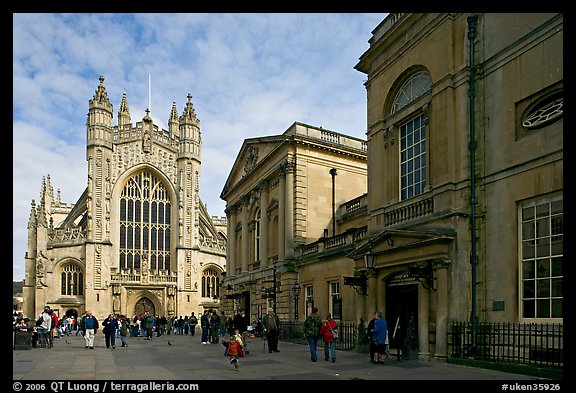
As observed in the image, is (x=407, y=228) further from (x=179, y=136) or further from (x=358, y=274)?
(x=179, y=136)

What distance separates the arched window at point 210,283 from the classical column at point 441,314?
4870cm

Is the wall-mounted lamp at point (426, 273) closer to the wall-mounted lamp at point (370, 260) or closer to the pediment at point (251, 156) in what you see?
the wall-mounted lamp at point (370, 260)

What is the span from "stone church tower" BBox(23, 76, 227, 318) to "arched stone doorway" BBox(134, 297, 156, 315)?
99 mm

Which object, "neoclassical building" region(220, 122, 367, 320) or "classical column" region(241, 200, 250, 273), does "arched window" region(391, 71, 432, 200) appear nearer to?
"neoclassical building" region(220, 122, 367, 320)

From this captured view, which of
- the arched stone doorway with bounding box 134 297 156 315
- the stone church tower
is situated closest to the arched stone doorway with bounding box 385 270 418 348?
the stone church tower

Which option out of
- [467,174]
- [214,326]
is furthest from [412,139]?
[214,326]

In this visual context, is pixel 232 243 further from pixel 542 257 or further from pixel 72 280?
pixel 542 257

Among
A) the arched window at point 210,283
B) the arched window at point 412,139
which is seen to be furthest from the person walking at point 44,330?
the arched window at point 210,283

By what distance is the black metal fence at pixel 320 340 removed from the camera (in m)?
21.3

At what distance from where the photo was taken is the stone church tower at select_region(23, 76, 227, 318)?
5719 centimetres

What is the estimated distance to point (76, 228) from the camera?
193 feet
